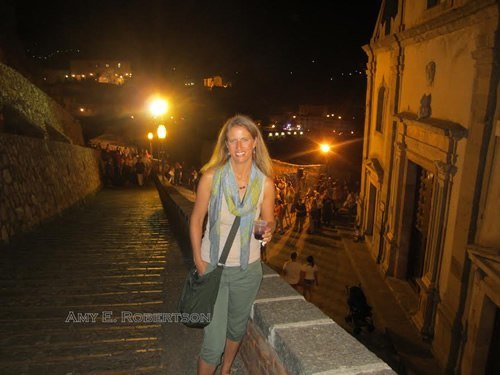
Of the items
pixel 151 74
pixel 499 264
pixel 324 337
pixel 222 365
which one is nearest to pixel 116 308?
pixel 222 365

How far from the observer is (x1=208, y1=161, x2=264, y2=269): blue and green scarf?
259 centimetres

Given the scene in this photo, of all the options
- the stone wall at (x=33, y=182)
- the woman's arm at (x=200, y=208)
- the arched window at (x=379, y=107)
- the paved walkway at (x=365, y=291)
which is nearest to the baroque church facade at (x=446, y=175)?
the paved walkway at (x=365, y=291)

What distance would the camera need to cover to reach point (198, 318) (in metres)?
2.55

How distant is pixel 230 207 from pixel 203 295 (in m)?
0.60

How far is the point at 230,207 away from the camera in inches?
102

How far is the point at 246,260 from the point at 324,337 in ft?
2.30

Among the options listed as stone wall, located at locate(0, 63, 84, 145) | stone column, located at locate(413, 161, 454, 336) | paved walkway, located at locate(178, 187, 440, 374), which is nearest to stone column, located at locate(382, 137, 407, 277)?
paved walkway, located at locate(178, 187, 440, 374)

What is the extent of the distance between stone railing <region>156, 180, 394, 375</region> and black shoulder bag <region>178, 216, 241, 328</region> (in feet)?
1.28

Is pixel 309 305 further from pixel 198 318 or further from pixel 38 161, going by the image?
pixel 38 161

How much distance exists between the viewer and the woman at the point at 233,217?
2609 mm

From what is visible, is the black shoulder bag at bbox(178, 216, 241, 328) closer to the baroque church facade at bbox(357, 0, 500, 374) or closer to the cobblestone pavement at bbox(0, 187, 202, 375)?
the cobblestone pavement at bbox(0, 187, 202, 375)

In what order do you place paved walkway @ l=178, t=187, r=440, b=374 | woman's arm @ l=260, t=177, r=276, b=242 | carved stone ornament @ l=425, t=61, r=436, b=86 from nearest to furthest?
woman's arm @ l=260, t=177, r=276, b=242
paved walkway @ l=178, t=187, r=440, b=374
carved stone ornament @ l=425, t=61, r=436, b=86

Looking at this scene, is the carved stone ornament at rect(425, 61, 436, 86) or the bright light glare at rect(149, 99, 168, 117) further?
the bright light glare at rect(149, 99, 168, 117)

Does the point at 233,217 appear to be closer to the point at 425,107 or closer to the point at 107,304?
the point at 107,304
